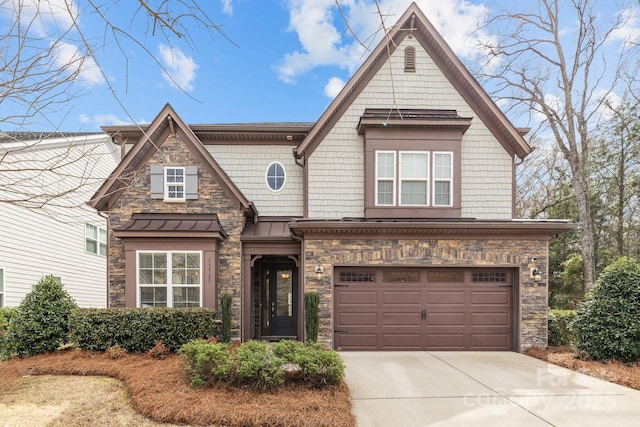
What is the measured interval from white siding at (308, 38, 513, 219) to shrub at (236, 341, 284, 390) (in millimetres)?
4937

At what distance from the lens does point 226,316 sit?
8984 millimetres

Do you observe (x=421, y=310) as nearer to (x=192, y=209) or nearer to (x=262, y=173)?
(x=262, y=173)

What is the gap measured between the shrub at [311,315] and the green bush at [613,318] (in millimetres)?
5822

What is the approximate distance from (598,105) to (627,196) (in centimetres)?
423

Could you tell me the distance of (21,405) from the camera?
16.5ft

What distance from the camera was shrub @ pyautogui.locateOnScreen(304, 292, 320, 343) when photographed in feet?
28.4

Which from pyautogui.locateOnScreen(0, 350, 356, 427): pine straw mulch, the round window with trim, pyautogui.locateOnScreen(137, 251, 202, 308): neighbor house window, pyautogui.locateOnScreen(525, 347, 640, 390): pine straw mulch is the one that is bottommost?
pyautogui.locateOnScreen(525, 347, 640, 390): pine straw mulch

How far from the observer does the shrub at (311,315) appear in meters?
8.65

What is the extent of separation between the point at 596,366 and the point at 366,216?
227 inches

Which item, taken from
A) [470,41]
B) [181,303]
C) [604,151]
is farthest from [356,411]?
[604,151]

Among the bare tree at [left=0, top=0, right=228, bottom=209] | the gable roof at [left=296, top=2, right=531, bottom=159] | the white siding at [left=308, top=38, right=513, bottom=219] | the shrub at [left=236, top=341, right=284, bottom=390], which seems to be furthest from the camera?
the white siding at [left=308, top=38, right=513, bottom=219]

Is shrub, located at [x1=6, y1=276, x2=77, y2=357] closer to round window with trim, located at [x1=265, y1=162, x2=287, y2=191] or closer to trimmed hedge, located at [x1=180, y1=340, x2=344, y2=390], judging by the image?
trimmed hedge, located at [x1=180, y1=340, x2=344, y2=390]

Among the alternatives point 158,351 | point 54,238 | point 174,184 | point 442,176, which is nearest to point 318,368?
point 158,351

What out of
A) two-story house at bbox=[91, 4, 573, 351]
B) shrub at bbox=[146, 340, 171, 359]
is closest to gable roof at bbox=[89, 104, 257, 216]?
two-story house at bbox=[91, 4, 573, 351]
